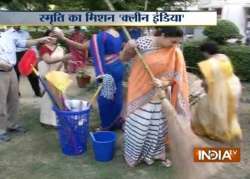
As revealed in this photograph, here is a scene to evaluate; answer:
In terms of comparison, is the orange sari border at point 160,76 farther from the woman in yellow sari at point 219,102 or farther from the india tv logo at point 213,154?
the india tv logo at point 213,154

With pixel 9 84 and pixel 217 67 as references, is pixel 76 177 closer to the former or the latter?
pixel 9 84

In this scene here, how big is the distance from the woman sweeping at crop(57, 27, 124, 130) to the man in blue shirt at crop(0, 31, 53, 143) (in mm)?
735

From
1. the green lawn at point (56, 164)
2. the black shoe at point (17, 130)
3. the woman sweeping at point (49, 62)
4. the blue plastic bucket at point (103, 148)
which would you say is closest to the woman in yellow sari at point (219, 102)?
the green lawn at point (56, 164)

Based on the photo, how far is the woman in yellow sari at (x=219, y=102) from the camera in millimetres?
2711

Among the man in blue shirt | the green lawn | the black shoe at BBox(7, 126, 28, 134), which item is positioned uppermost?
the man in blue shirt

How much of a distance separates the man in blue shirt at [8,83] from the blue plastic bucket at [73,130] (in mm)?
905

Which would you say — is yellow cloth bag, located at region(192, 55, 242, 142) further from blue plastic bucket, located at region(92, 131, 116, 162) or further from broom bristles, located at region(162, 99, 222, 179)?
blue plastic bucket, located at region(92, 131, 116, 162)

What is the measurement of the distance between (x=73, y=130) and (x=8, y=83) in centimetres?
125

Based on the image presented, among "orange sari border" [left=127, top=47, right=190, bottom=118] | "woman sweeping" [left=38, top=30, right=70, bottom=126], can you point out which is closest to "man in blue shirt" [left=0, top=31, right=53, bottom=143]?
"woman sweeping" [left=38, top=30, right=70, bottom=126]

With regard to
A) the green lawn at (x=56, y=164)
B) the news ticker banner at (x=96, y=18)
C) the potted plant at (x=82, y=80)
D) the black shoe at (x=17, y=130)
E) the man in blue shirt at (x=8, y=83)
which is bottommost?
the green lawn at (x=56, y=164)

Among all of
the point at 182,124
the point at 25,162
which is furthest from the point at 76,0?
the point at 182,124

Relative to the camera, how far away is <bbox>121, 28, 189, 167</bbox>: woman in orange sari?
4.53 meters

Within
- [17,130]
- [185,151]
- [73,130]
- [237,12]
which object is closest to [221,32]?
[17,130]

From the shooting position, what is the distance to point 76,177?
4.73 metres
